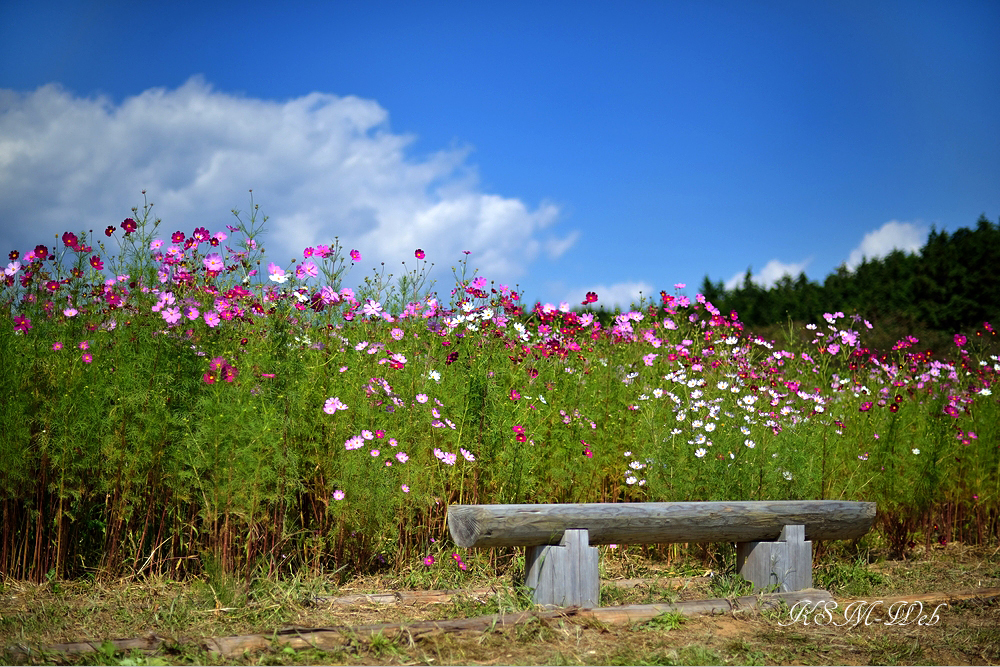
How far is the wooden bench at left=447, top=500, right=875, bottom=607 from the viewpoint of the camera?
4.07m

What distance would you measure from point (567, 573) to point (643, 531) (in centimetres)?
55

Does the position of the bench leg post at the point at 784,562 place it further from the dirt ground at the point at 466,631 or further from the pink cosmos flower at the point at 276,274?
the pink cosmos flower at the point at 276,274

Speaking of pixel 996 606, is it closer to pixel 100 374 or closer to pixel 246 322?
pixel 246 322

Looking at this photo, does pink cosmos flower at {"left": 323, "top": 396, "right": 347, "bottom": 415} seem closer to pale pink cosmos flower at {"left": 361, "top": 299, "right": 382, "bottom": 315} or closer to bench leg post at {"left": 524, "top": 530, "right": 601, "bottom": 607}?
pale pink cosmos flower at {"left": 361, "top": 299, "right": 382, "bottom": 315}

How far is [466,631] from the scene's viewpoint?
12.3 feet

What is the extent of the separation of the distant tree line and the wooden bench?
12.1 metres

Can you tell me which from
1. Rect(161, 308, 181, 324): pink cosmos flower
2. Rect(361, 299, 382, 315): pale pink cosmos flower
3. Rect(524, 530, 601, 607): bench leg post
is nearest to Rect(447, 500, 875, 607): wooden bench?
Rect(524, 530, 601, 607): bench leg post

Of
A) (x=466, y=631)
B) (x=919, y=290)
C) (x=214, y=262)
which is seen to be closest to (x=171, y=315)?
(x=214, y=262)

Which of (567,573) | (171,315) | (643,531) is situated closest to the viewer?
(567,573)

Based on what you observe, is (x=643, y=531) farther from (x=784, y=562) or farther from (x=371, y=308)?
(x=371, y=308)

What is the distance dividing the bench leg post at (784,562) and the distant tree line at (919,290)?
12.2m

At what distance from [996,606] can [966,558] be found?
1.83 metres

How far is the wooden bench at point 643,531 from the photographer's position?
407 cm

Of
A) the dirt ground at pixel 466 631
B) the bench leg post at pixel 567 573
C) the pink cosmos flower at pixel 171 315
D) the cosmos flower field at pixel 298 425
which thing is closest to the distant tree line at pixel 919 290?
the cosmos flower field at pixel 298 425
